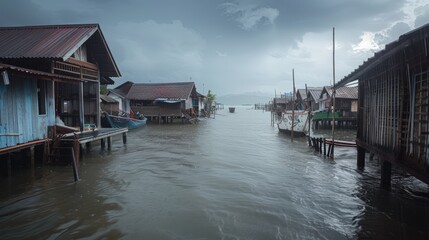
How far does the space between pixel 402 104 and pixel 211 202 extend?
5534mm

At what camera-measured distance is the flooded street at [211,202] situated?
6117 mm

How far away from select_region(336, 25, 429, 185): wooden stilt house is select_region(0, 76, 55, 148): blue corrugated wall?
36.1 ft

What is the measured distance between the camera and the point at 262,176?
430 inches

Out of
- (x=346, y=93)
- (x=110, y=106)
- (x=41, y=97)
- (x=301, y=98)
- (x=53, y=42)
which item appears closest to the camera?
(x=41, y=97)

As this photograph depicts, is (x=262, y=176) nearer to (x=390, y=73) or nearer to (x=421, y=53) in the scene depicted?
(x=390, y=73)

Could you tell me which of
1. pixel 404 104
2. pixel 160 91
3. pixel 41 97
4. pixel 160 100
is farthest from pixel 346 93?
pixel 41 97

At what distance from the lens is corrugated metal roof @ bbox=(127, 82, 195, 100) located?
3600 centimetres

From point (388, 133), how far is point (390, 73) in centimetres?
169

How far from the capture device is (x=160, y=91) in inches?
1464

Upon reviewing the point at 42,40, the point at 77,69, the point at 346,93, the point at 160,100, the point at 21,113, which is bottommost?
the point at 21,113

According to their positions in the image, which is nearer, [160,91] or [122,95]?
[122,95]

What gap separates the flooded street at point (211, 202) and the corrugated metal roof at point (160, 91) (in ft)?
77.2

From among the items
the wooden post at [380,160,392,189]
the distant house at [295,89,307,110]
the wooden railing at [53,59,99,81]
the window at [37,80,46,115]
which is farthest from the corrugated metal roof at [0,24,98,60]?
the distant house at [295,89,307,110]

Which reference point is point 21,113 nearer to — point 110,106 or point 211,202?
point 211,202
